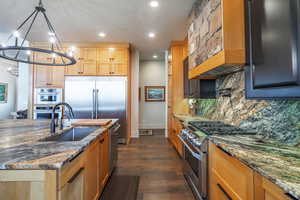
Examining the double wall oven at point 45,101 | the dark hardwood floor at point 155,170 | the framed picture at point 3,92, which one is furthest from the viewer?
the framed picture at point 3,92

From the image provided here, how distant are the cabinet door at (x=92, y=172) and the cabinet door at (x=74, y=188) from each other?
0.13 metres

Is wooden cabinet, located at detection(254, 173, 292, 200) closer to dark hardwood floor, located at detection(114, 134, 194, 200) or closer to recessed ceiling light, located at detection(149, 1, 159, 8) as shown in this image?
dark hardwood floor, located at detection(114, 134, 194, 200)

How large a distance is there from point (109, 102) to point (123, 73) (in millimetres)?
891

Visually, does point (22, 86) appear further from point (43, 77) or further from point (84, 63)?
point (84, 63)

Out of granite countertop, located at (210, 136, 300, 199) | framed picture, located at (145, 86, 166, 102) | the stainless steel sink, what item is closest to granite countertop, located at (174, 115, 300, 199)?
granite countertop, located at (210, 136, 300, 199)

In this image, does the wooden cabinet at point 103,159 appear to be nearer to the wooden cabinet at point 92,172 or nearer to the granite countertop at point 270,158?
the wooden cabinet at point 92,172

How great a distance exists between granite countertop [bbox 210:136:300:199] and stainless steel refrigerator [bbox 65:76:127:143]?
3.33 meters

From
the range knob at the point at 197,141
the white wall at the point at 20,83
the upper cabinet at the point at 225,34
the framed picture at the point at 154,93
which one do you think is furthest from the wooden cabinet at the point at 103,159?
the white wall at the point at 20,83

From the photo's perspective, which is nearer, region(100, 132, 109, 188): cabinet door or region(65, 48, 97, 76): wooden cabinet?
region(100, 132, 109, 188): cabinet door

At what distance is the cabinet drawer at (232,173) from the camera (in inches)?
37.4

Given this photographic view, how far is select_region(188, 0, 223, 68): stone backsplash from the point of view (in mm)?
1693

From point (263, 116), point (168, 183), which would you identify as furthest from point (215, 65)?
point (168, 183)

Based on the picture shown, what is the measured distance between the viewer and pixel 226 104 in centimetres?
232

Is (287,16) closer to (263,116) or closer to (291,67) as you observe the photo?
(291,67)
